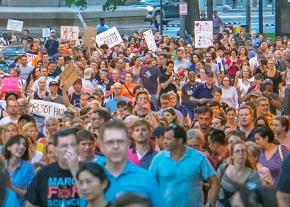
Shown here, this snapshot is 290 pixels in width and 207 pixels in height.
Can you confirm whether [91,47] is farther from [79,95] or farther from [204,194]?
[204,194]

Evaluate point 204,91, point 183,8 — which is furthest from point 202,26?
point 204,91

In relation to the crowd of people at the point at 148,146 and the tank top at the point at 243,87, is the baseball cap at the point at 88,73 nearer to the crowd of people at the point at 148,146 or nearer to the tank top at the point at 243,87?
the crowd of people at the point at 148,146

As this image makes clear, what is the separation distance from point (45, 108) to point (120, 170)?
9728 mm

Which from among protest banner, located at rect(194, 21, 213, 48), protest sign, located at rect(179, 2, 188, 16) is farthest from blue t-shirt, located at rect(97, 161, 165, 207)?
protest sign, located at rect(179, 2, 188, 16)

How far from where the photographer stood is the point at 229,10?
67438 mm

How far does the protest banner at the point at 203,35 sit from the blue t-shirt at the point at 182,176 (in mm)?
19287

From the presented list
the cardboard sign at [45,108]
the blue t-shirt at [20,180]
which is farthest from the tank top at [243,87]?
the blue t-shirt at [20,180]

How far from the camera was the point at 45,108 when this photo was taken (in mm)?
17250

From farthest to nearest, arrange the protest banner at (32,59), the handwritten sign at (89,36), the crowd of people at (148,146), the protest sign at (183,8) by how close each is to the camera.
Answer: the protest sign at (183,8) < the handwritten sign at (89,36) < the protest banner at (32,59) < the crowd of people at (148,146)

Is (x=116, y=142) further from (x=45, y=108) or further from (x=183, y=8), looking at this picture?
(x=183, y=8)

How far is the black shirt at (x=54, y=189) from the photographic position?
8.23 m

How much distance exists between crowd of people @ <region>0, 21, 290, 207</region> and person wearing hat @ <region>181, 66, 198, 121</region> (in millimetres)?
23

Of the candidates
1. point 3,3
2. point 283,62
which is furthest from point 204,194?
point 3,3

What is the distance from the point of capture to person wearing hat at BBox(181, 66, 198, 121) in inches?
773
